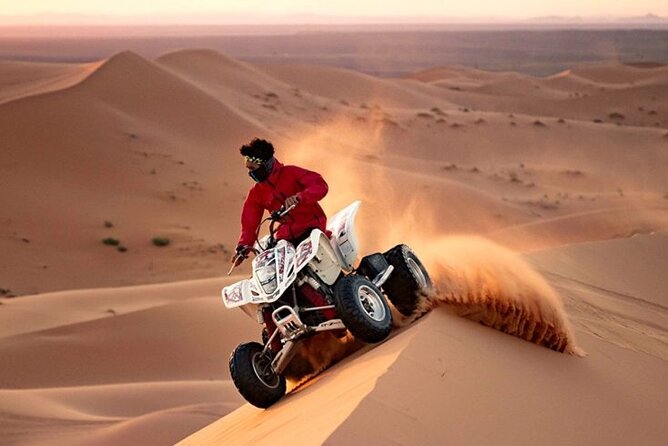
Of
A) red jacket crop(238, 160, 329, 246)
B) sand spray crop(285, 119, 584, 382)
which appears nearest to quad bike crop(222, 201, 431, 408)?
red jacket crop(238, 160, 329, 246)

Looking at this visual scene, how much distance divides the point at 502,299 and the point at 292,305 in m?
1.47

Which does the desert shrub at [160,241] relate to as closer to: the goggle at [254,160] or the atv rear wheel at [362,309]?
the goggle at [254,160]

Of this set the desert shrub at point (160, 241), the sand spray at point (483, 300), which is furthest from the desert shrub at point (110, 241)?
the sand spray at point (483, 300)

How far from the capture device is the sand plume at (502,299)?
606cm

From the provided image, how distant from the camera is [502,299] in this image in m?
6.13

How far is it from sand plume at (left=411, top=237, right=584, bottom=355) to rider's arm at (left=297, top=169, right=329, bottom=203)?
1075 mm

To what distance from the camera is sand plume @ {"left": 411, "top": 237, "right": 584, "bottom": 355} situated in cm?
606

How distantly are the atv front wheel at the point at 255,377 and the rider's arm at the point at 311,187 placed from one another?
1056 mm

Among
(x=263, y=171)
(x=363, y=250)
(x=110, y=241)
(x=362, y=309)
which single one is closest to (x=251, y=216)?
(x=263, y=171)

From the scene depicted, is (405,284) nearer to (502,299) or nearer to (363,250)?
(502,299)

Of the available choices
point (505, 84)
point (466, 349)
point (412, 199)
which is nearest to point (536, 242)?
point (412, 199)

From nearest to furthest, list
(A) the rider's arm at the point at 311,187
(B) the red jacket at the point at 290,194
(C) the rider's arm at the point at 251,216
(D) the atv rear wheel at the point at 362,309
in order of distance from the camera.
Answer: (D) the atv rear wheel at the point at 362,309, (A) the rider's arm at the point at 311,187, (B) the red jacket at the point at 290,194, (C) the rider's arm at the point at 251,216

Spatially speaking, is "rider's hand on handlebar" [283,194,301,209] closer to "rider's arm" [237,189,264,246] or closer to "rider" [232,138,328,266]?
"rider" [232,138,328,266]

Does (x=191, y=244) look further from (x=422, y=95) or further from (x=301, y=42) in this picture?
(x=301, y=42)
